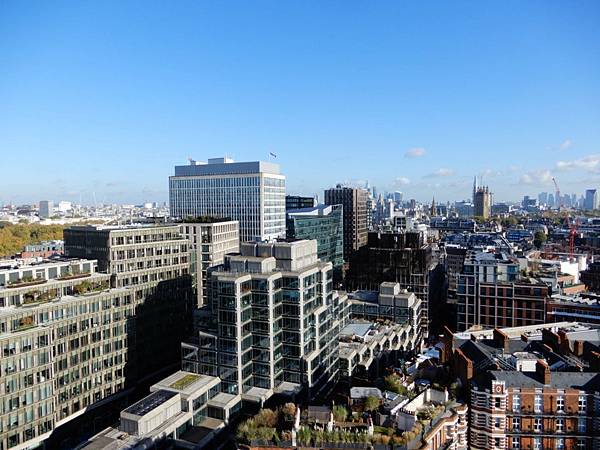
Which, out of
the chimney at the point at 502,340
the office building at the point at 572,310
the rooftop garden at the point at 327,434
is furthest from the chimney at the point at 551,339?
the office building at the point at 572,310

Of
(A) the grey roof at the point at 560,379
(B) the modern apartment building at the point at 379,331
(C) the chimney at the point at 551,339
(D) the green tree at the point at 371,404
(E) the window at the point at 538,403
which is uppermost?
(A) the grey roof at the point at 560,379

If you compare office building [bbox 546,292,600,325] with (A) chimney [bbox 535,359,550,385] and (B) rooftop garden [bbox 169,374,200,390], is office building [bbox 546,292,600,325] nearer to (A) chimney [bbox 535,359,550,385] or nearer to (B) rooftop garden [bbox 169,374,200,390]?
(A) chimney [bbox 535,359,550,385]

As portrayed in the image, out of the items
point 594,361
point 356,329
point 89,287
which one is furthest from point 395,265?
point 89,287

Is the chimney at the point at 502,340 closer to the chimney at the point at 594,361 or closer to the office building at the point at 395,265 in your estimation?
the chimney at the point at 594,361

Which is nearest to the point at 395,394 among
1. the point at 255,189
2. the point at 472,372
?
the point at 472,372

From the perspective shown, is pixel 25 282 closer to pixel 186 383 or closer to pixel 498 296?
pixel 186 383
